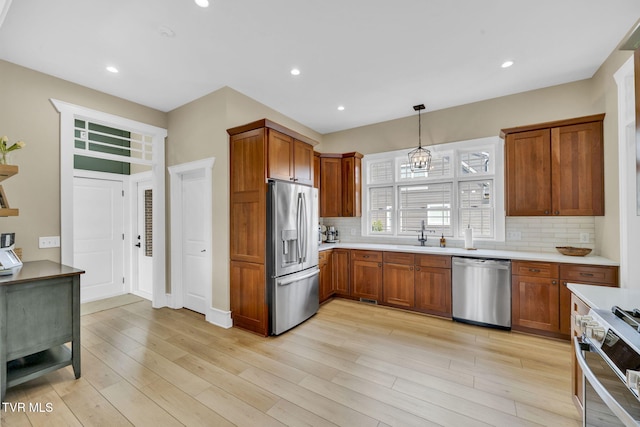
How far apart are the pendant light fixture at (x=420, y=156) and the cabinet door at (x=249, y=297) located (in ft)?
9.20

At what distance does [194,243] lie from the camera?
4027mm

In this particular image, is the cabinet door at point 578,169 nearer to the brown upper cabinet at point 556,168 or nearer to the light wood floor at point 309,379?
the brown upper cabinet at point 556,168

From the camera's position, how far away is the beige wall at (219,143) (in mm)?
3531

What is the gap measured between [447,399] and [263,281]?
2143mm

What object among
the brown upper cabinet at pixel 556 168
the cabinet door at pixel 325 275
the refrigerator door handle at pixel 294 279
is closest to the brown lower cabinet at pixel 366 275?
the cabinet door at pixel 325 275

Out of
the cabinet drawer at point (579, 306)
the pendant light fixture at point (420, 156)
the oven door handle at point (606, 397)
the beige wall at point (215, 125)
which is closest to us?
the oven door handle at point (606, 397)

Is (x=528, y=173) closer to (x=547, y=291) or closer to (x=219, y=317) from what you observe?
(x=547, y=291)

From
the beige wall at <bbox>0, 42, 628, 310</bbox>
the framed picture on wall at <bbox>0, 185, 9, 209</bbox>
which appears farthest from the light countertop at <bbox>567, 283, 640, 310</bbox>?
the framed picture on wall at <bbox>0, 185, 9, 209</bbox>

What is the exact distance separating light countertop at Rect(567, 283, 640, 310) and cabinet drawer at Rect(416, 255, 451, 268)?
5.54 feet

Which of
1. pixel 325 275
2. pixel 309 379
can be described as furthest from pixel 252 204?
pixel 309 379

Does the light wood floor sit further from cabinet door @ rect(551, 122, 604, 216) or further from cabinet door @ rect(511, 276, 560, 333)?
cabinet door @ rect(551, 122, 604, 216)

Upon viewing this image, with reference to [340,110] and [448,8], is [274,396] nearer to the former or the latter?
[448,8]

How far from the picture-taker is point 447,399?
82.4 inches

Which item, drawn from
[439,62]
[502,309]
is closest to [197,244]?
[439,62]
